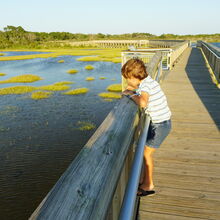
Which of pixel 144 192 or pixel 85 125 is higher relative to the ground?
pixel 144 192

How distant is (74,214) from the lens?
2.54 ft

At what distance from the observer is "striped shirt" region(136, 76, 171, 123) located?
2438 mm

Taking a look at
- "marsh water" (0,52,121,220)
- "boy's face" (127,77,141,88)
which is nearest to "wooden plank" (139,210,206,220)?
"boy's face" (127,77,141,88)

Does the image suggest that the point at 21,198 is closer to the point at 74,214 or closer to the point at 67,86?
the point at 74,214

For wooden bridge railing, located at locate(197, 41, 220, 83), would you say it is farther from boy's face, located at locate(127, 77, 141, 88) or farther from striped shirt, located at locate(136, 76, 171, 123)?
boy's face, located at locate(127, 77, 141, 88)

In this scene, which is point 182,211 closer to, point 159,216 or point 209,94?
point 159,216

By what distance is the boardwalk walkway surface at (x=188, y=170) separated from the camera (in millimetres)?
2561

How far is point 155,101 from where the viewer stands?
2541 mm

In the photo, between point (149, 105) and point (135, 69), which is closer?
point (135, 69)

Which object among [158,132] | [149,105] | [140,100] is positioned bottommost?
[158,132]

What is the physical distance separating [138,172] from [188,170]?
2.14 meters

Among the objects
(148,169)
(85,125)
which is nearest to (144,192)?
(148,169)

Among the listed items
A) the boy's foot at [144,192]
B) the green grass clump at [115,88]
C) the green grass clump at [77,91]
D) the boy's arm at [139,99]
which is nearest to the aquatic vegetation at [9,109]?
the green grass clump at [77,91]

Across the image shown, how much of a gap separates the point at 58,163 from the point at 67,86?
1224 centimetres
